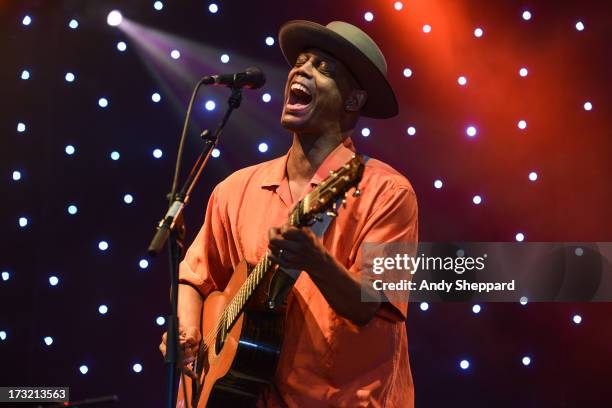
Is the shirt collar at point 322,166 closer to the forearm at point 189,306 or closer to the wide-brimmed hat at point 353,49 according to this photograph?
the wide-brimmed hat at point 353,49

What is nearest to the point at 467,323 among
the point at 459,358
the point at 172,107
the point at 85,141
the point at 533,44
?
the point at 459,358

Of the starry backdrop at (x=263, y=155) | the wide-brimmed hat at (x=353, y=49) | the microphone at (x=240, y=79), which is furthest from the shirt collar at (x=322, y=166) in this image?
the starry backdrop at (x=263, y=155)

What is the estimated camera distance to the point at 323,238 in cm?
310

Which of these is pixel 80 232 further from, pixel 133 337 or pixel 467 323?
pixel 467 323

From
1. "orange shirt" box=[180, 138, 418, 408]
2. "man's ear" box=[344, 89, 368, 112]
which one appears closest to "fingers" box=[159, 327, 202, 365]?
"orange shirt" box=[180, 138, 418, 408]

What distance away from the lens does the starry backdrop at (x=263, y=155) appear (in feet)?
13.9

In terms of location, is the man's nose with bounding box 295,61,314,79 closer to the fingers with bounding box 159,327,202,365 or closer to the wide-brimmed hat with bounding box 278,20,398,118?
the wide-brimmed hat with bounding box 278,20,398,118

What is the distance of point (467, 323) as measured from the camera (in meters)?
4.26

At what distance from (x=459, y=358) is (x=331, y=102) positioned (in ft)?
5.22

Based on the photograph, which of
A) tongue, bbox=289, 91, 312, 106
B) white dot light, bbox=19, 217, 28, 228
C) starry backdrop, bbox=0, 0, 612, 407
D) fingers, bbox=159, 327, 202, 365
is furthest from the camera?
white dot light, bbox=19, 217, 28, 228

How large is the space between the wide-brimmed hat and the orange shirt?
255 millimetres

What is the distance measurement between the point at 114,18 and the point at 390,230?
2412 mm

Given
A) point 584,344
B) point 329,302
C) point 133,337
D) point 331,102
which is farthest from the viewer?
point 133,337

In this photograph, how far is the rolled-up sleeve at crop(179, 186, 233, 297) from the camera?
3.49 metres
